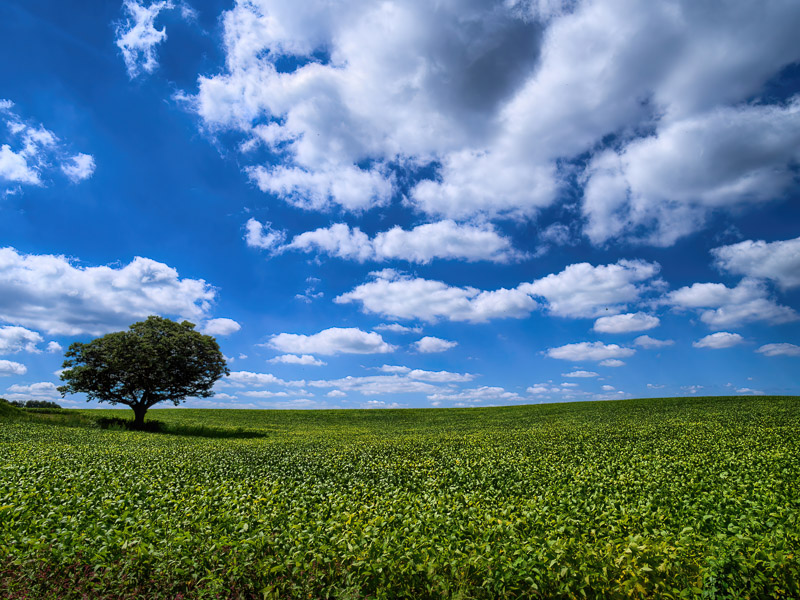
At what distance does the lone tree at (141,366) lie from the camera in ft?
140

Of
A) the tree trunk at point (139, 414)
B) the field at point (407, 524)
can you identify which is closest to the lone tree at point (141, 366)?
the tree trunk at point (139, 414)

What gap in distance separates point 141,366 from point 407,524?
4116cm

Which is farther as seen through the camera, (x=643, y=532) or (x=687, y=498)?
(x=687, y=498)

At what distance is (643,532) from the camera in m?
9.77

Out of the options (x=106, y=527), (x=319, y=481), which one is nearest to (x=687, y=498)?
(x=319, y=481)

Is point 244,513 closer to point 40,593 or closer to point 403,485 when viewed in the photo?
point 40,593

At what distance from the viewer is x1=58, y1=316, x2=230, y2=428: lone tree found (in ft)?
140

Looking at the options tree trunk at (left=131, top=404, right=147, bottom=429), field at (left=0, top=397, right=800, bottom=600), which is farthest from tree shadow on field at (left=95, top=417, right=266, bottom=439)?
field at (left=0, top=397, right=800, bottom=600)

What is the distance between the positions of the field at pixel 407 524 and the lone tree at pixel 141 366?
22.7 meters

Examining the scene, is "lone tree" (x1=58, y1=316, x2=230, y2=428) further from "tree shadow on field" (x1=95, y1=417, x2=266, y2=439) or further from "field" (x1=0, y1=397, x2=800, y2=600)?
"field" (x1=0, y1=397, x2=800, y2=600)

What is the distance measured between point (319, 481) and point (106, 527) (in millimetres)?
6910

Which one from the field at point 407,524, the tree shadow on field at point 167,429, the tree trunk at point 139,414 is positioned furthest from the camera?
the tree trunk at point 139,414

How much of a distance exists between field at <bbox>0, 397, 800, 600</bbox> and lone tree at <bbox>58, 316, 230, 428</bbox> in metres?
22.7

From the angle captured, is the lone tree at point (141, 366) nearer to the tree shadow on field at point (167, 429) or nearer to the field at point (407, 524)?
the tree shadow on field at point (167, 429)
